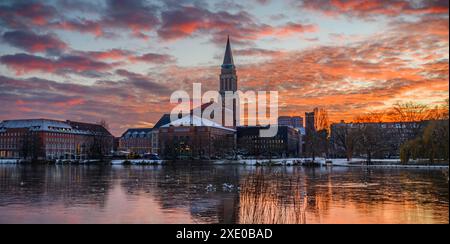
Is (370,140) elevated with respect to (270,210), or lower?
elevated

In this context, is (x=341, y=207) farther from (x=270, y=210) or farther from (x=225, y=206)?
(x=270, y=210)

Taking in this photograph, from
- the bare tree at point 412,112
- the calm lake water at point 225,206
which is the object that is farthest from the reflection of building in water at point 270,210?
the bare tree at point 412,112

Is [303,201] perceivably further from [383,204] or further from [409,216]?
[409,216]

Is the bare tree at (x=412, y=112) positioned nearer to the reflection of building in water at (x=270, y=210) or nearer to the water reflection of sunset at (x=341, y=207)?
the water reflection of sunset at (x=341, y=207)

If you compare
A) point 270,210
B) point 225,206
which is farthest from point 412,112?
point 270,210

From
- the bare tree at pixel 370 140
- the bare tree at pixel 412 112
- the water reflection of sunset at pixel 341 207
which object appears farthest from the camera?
the bare tree at pixel 370 140

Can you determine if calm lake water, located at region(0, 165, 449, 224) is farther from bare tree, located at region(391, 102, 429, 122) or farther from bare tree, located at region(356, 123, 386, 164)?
bare tree, located at region(356, 123, 386, 164)
